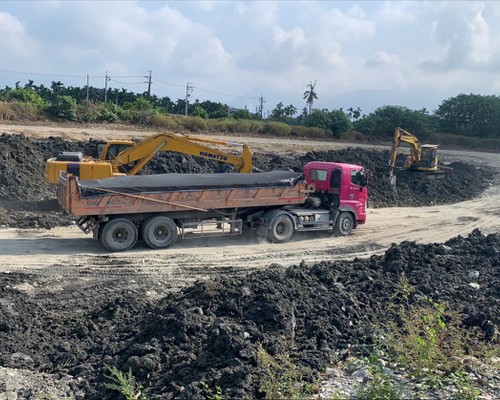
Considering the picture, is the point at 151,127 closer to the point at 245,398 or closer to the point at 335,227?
the point at 335,227

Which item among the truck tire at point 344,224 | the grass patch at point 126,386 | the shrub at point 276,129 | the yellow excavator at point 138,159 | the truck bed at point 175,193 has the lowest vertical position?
the grass patch at point 126,386

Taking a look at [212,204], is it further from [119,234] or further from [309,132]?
[309,132]

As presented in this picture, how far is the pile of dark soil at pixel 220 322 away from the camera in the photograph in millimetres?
7035

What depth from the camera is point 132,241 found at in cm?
1473

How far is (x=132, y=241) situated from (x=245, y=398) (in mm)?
9208

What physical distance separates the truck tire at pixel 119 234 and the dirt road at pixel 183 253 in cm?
26

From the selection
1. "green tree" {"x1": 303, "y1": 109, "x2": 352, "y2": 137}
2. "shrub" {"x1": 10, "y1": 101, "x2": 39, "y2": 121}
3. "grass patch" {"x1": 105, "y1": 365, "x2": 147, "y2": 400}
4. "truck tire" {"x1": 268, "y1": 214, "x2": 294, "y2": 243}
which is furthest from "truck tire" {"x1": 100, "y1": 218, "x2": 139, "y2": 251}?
"green tree" {"x1": 303, "y1": 109, "x2": 352, "y2": 137}

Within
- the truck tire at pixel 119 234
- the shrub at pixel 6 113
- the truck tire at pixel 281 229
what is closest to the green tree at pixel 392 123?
the shrub at pixel 6 113

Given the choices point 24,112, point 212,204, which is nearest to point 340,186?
point 212,204

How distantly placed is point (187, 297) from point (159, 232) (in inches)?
233

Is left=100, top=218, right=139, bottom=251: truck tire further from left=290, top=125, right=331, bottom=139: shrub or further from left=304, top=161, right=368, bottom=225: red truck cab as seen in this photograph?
left=290, top=125, right=331, bottom=139: shrub

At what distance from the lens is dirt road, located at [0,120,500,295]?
1271 cm

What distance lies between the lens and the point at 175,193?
15.0 m

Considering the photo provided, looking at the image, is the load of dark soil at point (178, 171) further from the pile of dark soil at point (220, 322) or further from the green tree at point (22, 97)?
the green tree at point (22, 97)
